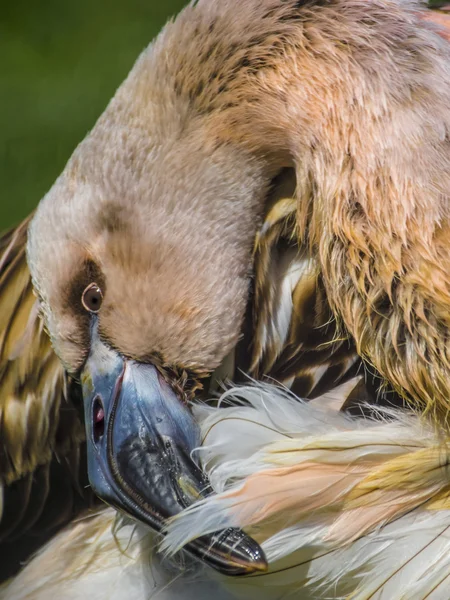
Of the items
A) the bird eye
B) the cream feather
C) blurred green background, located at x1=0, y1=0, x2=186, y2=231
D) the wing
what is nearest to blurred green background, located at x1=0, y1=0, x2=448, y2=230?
blurred green background, located at x1=0, y1=0, x2=186, y2=231

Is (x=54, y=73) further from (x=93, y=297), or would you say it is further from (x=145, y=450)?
(x=145, y=450)

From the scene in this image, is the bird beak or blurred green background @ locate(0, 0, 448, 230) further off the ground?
blurred green background @ locate(0, 0, 448, 230)

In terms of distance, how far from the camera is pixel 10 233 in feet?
7.90

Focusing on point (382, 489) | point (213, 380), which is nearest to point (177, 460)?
point (213, 380)

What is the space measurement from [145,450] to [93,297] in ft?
1.07

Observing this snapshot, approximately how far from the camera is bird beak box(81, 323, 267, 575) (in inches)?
71.7

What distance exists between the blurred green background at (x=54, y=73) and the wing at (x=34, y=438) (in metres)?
1.70

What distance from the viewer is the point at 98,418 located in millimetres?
1970

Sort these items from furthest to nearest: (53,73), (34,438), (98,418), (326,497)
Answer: (53,73)
(34,438)
(98,418)
(326,497)

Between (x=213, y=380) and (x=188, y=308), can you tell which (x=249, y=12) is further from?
(x=213, y=380)

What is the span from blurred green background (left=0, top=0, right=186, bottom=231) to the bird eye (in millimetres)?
1848

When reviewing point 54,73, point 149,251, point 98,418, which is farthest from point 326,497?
point 54,73

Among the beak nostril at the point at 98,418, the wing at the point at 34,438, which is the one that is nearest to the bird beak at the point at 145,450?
the beak nostril at the point at 98,418

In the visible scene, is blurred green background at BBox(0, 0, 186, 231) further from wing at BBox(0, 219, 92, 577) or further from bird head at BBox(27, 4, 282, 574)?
bird head at BBox(27, 4, 282, 574)
